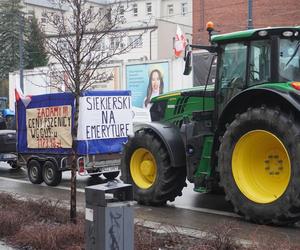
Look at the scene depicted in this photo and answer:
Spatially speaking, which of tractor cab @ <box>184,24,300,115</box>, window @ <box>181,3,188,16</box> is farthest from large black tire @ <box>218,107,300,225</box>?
window @ <box>181,3,188,16</box>

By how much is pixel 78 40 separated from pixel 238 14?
4531 cm

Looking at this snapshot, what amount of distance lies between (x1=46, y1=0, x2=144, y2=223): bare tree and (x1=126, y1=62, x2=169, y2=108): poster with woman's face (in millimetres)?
24862

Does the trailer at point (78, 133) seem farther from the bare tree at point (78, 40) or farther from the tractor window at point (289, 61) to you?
the tractor window at point (289, 61)

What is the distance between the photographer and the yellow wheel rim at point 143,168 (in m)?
9.57

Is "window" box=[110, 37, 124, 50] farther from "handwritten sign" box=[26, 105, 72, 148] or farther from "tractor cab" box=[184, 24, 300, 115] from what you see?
"handwritten sign" box=[26, 105, 72, 148]

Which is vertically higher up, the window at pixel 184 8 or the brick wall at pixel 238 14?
the window at pixel 184 8

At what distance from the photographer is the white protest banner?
12.0 metres

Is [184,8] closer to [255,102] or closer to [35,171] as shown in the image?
[35,171]

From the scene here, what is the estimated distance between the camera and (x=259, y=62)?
8039mm

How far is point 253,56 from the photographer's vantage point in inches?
319

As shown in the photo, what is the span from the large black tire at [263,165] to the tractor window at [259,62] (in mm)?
632

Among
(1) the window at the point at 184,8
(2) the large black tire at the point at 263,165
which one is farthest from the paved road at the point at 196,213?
(1) the window at the point at 184,8

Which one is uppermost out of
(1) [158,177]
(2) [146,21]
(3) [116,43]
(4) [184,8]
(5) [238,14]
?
(4) [184,8]

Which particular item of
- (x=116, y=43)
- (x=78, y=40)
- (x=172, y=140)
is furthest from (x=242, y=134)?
(x=78, y=40)
